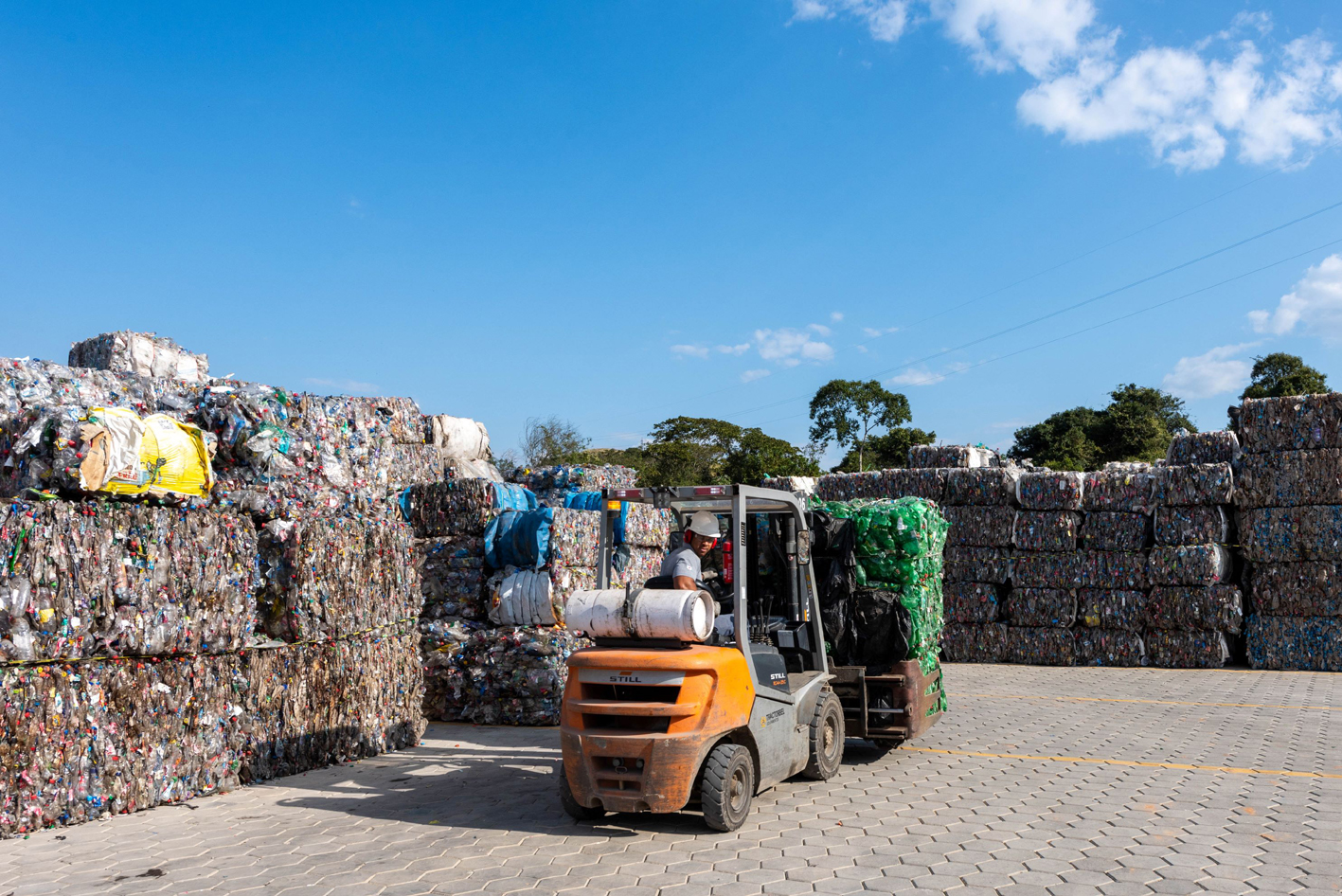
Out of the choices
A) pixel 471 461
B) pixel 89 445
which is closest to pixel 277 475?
pixel 89 445

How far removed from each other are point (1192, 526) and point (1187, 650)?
2.02 m

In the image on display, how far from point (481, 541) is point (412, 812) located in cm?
469

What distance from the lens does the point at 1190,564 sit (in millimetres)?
15258

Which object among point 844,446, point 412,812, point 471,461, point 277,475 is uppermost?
point 844,446

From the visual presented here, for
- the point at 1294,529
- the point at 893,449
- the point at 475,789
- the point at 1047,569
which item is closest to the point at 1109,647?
the point at 1047,569

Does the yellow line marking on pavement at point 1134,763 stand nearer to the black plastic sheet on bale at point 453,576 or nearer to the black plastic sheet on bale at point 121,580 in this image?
the black plastic sheet on bale at point 453,576

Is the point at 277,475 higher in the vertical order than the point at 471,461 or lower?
lower

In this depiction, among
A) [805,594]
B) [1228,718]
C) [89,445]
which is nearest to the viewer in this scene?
[89,445]

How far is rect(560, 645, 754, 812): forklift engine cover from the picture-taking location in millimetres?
6371

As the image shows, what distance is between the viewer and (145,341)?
47.1 feet

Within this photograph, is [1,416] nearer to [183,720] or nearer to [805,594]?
[183,720]

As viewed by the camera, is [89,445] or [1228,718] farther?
[1228,718]

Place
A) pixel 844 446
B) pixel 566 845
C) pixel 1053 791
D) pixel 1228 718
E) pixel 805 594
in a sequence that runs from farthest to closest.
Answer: pixel 844 446
pixel 1228 718
pixel 805 594
pixel 1053 791
pixel 566 845

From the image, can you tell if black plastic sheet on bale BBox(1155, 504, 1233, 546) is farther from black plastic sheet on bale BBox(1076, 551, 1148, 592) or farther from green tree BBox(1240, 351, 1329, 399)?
green tree BBox(1240, 351, 1329, 399)
